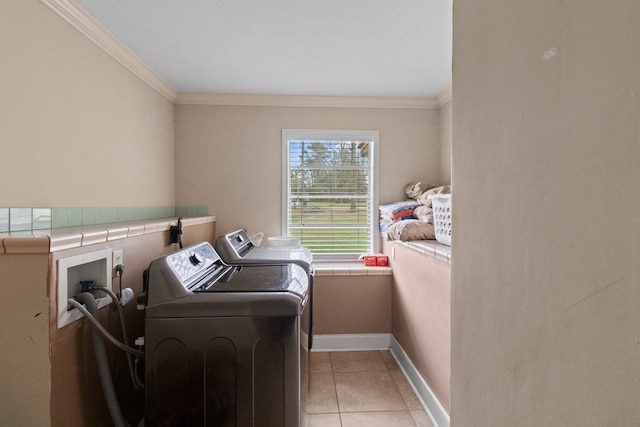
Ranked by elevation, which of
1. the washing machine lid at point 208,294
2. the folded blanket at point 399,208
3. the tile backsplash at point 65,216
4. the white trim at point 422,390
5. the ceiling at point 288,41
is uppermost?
the ceiling at point 288,41

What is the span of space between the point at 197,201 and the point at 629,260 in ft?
9.99

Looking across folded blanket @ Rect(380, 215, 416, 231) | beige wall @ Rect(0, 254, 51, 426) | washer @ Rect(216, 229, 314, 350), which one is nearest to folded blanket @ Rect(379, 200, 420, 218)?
folded blanket @ Rect(380, 215, 416, 231)

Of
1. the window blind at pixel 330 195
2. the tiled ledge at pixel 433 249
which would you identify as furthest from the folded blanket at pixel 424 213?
the window blind at pixel 330 195

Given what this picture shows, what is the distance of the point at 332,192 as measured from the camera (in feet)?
10.4

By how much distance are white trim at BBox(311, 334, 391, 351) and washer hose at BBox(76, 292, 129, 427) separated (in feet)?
5.74

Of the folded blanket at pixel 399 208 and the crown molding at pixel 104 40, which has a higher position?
the crown molding at pixel 104 40

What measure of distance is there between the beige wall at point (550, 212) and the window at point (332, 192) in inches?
92.0

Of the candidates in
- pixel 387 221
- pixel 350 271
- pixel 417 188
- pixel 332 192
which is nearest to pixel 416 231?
pixel 387 221

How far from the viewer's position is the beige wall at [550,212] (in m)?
0.40

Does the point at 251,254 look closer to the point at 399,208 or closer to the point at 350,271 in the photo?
the point at 350,271

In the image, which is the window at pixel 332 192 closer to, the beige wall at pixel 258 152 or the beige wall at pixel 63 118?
the beige wall at pixel 258 152

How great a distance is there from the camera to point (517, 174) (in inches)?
23.8

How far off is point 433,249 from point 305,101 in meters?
1.87

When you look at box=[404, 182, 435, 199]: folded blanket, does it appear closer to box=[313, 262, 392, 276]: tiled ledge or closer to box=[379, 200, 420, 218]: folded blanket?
box=[379, 200, 420, 218]: folded blanket
